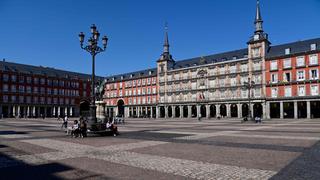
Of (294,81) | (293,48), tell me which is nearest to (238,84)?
(294,81)

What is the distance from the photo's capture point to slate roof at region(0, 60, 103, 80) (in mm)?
84625

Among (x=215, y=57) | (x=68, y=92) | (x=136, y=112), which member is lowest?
(x=136, y=112)

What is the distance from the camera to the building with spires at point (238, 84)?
56.3 m

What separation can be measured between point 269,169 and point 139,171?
12.8ft

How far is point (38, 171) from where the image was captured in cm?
793

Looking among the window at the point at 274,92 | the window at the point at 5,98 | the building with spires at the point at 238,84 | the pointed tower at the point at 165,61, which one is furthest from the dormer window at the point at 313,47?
the window at the point at 5,98

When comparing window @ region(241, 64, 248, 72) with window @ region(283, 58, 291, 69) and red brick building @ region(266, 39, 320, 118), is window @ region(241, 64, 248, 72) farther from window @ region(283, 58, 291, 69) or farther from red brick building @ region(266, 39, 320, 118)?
window @ region(283, 58, 291, 69)

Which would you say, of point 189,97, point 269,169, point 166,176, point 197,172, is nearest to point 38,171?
point 166,176

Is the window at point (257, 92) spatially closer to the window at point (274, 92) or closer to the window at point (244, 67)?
the window at point (274, 92)

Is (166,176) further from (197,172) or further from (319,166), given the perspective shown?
(319,166)

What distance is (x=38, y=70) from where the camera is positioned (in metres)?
92.8

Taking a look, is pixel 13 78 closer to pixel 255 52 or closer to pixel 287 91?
pixel 255 52

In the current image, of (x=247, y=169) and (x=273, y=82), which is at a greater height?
(x=273, y=82)

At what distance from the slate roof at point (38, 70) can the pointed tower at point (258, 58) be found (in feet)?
221
